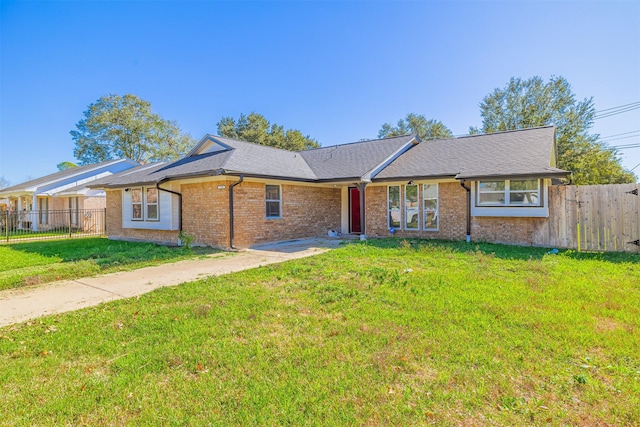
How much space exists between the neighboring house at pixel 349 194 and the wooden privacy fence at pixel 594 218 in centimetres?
42

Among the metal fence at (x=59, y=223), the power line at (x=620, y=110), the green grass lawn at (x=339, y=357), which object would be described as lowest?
the green grass lawn at (x=339, y=357)

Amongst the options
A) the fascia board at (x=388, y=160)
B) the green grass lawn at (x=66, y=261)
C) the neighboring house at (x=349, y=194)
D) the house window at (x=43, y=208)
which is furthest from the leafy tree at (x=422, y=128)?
the house window at (x=43, y=208)

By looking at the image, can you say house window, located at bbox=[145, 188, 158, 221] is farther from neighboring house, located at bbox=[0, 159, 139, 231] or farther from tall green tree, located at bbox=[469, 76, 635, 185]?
tall green tree, located at bbox=[469, 76, 635, 185]

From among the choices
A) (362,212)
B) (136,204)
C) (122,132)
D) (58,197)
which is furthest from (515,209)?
(122,132)

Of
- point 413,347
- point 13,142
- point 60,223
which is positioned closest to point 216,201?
point 413,347

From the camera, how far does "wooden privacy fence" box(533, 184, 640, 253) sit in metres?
8.99

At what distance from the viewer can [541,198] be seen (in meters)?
10.3

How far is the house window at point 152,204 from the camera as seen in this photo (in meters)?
13.4

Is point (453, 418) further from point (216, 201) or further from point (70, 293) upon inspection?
point (216, 201)

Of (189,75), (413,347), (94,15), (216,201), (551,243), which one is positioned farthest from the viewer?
(189,75)

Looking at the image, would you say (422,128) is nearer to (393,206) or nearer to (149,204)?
(393,206)

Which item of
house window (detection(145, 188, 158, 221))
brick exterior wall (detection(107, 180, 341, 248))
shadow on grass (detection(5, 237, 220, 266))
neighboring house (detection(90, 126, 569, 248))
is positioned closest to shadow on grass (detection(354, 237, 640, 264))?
neighboring house (detection(90, 126, 569, 248))

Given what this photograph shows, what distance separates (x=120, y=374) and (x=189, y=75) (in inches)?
907

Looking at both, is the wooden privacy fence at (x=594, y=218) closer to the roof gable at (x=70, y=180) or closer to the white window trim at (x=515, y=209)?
the white window trim at (x=515, y=209)
